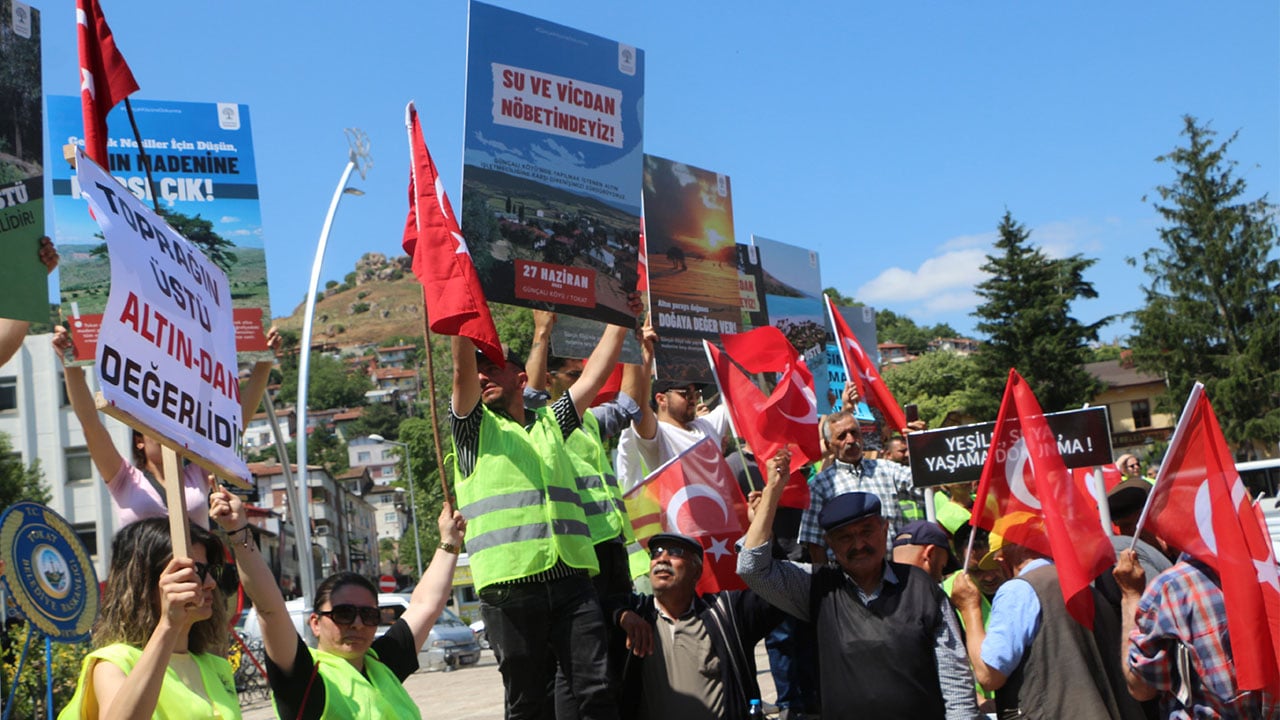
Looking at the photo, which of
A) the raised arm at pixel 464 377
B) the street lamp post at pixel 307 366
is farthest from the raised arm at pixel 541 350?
the street lamp post at pixel 307 366

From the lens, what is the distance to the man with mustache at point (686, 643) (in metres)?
6.46

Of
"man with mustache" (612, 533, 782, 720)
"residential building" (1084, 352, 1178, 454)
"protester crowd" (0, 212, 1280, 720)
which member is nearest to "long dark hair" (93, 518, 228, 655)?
"protester crowd" (0, 212, 1280, 720)

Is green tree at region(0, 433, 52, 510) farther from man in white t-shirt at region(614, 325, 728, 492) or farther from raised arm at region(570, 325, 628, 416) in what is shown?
raised arm at region(570, 325, 628, 416)

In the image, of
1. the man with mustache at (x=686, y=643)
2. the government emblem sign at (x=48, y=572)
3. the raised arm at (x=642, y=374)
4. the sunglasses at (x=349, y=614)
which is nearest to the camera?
the sunglasses at (x=349, y=614)

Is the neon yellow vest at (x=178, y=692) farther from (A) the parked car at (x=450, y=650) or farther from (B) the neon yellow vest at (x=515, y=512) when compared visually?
(A) the parked car at (x=450, y=650)

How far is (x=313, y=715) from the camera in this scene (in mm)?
4852

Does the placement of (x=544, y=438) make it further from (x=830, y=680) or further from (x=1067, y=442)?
(x=1067, y=442)

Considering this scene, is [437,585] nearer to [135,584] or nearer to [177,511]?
[135,584]

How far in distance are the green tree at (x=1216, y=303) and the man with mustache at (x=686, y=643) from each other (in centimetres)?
5265

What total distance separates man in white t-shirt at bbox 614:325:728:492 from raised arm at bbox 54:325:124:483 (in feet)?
10.00

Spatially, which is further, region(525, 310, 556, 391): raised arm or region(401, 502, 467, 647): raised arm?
region(525, 310, 556, 391): raised arm

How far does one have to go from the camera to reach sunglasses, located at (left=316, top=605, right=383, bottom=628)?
5.21 m

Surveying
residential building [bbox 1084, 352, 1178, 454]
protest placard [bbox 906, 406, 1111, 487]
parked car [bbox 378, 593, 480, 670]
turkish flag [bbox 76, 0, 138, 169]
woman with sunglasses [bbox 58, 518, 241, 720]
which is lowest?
parked car [bbox 378, 593, 480, 670]

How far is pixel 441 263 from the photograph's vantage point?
634 centimetres
